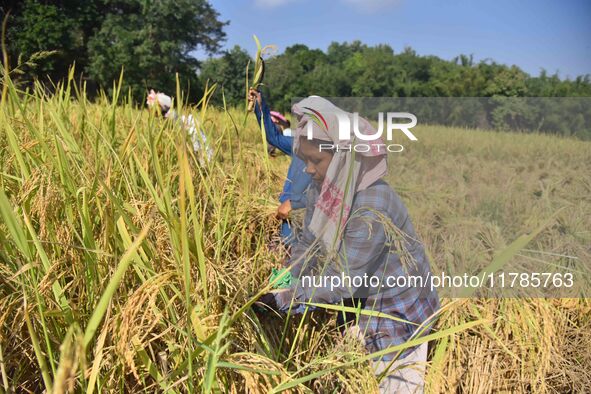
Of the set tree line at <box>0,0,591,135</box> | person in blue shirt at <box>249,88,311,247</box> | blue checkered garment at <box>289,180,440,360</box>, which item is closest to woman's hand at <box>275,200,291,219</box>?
person in blue shirt at <box>249,88,311,247</box>

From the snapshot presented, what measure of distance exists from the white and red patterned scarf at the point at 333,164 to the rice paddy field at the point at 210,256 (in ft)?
0.56

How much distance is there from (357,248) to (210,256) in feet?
0.98

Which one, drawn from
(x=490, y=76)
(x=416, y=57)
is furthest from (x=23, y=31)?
(x=490, y=76)

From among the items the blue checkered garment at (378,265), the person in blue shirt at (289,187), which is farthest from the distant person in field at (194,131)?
the blue checkered garment at (378,265)

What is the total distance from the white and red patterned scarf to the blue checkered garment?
35mm

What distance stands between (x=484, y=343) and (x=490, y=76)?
8.27 metres

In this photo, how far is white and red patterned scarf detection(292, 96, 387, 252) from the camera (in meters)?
0.90

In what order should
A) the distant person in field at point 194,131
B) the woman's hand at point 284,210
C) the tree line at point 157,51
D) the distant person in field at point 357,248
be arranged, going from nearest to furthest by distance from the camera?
the distant person in field at point 357,248, the distant person in field at point 194,131, the woman's hand at point 284,210, the tree line at point 157,51

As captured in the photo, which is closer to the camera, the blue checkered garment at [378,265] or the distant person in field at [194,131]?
the blue checkered garment at [378,265]

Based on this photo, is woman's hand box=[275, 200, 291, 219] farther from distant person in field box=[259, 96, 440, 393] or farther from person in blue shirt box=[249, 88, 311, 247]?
distant person in field box=[259, 96, 440, 393]

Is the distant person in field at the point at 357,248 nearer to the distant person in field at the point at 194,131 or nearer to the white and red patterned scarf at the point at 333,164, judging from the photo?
the white and red patterned scarf at the point at 333,164

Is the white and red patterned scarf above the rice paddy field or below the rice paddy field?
above

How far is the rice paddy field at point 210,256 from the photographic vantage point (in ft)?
2.15

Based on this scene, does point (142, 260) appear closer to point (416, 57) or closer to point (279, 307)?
point (279, 307)
